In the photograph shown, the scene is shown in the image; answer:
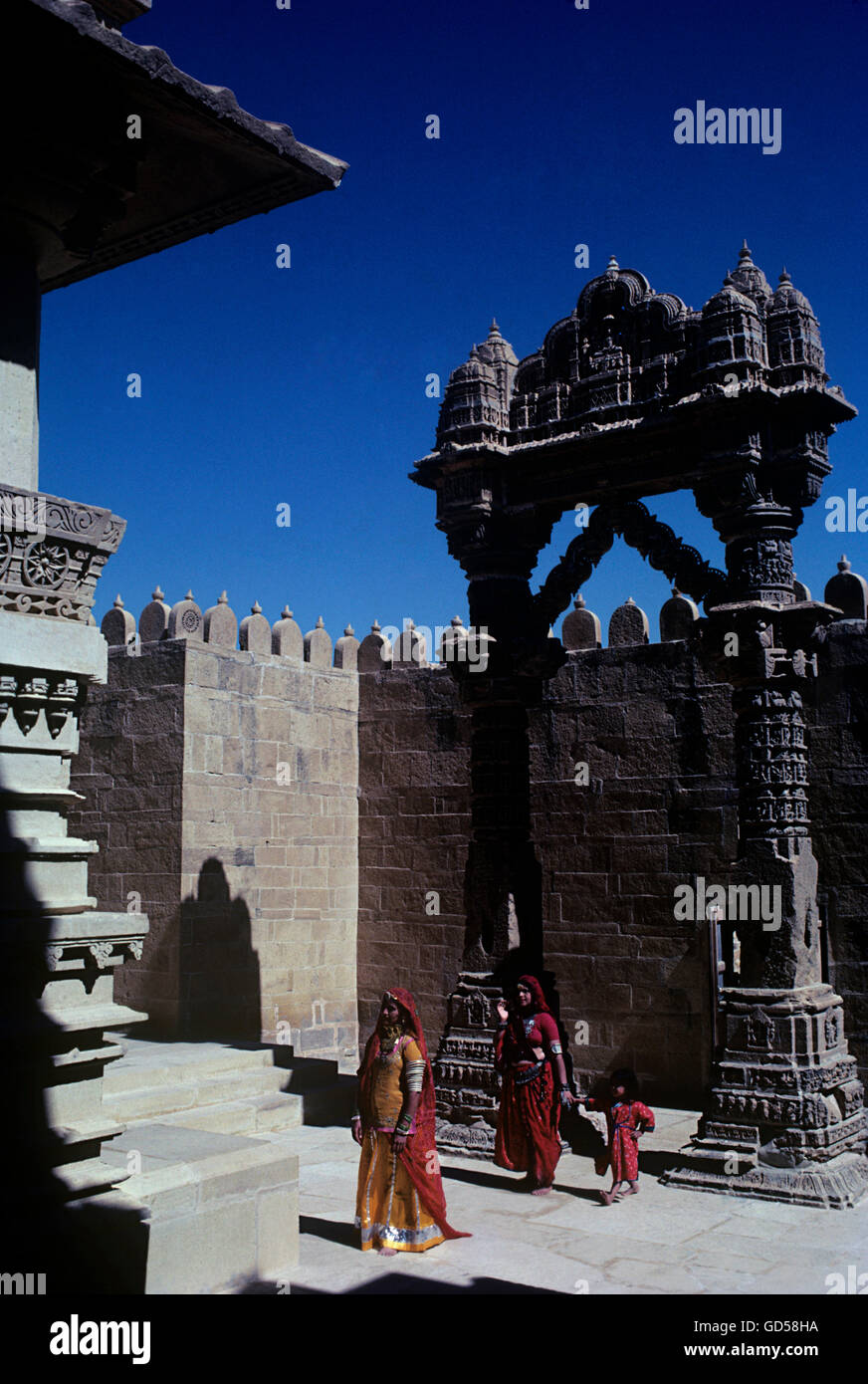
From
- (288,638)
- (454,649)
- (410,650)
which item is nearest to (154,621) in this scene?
(288,638)

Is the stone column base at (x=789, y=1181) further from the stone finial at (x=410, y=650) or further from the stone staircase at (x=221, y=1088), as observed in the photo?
the stone finial at (x=410, y=650)

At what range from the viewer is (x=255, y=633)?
11695 mm

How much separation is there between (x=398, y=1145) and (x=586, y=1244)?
113 cm

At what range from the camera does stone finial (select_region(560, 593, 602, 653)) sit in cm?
1113

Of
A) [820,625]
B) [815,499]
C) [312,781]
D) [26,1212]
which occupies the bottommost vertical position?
[26,1212]

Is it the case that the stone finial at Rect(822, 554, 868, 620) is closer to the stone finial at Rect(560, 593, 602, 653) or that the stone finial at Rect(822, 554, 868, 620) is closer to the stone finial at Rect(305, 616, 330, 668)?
the stone finial at Rect(560, 593, 602, 653)

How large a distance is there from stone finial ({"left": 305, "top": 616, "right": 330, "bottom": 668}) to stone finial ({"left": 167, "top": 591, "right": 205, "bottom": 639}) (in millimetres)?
1356

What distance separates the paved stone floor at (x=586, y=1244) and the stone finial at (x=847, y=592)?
441 centimetres

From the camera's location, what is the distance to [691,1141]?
25.8 feet

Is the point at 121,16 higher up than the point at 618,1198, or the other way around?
the point at 121,16

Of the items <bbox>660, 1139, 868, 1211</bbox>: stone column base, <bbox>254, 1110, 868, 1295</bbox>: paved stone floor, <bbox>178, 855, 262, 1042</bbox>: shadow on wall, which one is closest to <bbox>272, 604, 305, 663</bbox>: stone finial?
<bbox>178, 855, 262, 1042</bbox>: shadow on wall
